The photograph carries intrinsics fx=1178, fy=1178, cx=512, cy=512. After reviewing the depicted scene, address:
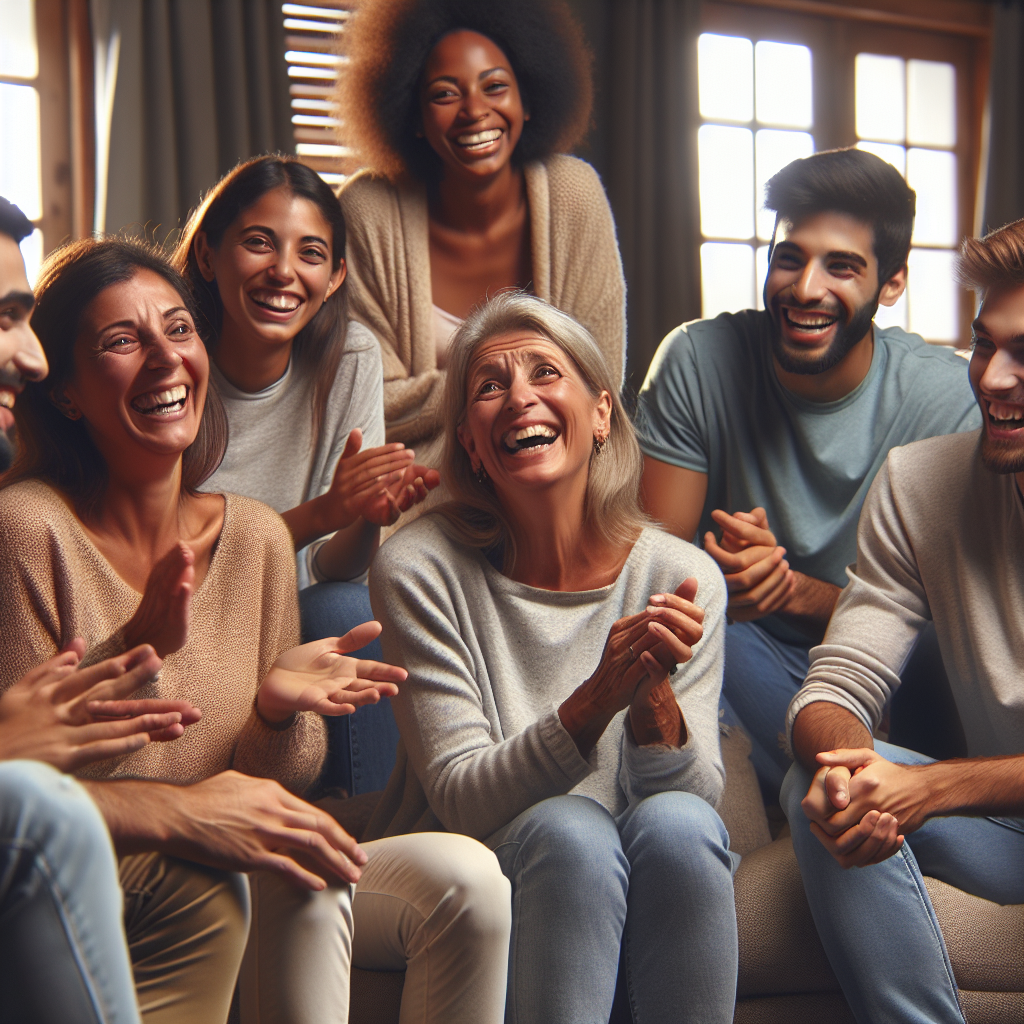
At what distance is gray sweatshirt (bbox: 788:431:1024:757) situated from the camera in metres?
1.58

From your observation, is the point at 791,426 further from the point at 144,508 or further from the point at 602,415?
the point at 144,508

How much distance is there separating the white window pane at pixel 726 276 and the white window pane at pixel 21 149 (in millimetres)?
2333

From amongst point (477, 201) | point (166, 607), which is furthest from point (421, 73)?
point (166, 607)

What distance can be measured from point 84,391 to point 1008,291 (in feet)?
3.97

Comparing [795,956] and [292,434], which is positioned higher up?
[292,434]

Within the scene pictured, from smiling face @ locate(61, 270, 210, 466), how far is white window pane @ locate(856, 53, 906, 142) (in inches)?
152

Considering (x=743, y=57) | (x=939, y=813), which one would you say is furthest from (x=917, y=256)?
(x=939, y=813)

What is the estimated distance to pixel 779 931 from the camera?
1537mm

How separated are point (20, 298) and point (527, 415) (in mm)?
650

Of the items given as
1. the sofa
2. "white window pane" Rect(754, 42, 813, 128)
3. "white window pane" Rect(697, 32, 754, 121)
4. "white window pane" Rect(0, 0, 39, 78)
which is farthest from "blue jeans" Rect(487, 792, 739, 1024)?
"white window pane" Rect(754, 42, 813, 128)

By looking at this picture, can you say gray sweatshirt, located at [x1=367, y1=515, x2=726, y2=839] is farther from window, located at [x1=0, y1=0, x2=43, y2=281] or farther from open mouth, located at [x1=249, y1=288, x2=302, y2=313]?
window, located at [x1=0, y1=0, x2=43, y2=281]

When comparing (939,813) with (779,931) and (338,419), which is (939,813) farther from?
(338,419)

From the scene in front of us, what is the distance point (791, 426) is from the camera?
2.14 metres

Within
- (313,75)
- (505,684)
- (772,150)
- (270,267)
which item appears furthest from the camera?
(772,150)
